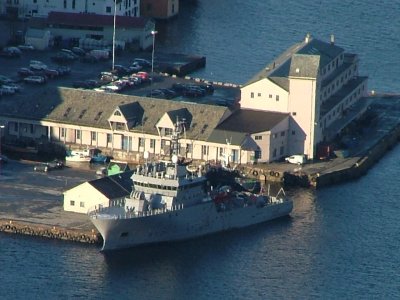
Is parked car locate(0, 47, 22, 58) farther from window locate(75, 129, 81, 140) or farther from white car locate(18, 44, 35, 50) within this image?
window locate(75, 129, 81, 140)

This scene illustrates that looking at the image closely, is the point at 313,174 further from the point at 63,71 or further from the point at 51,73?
the point at 63,71

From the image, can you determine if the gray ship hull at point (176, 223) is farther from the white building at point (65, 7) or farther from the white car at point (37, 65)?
the white building at point (65, 7)

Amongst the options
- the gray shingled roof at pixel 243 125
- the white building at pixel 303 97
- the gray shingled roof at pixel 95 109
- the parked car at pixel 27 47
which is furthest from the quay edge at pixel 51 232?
the parked car at pixel 27 47

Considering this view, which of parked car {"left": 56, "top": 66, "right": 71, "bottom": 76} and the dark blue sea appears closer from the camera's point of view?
the dark blue sea

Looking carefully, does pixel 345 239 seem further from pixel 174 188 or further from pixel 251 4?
pixel 251 4

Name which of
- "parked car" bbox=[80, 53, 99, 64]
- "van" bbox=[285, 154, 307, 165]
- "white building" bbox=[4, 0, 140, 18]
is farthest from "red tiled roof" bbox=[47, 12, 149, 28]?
"van" bbox=[285, 154, 307, 165]

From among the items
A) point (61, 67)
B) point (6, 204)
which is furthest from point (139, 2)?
point (6, 204)
